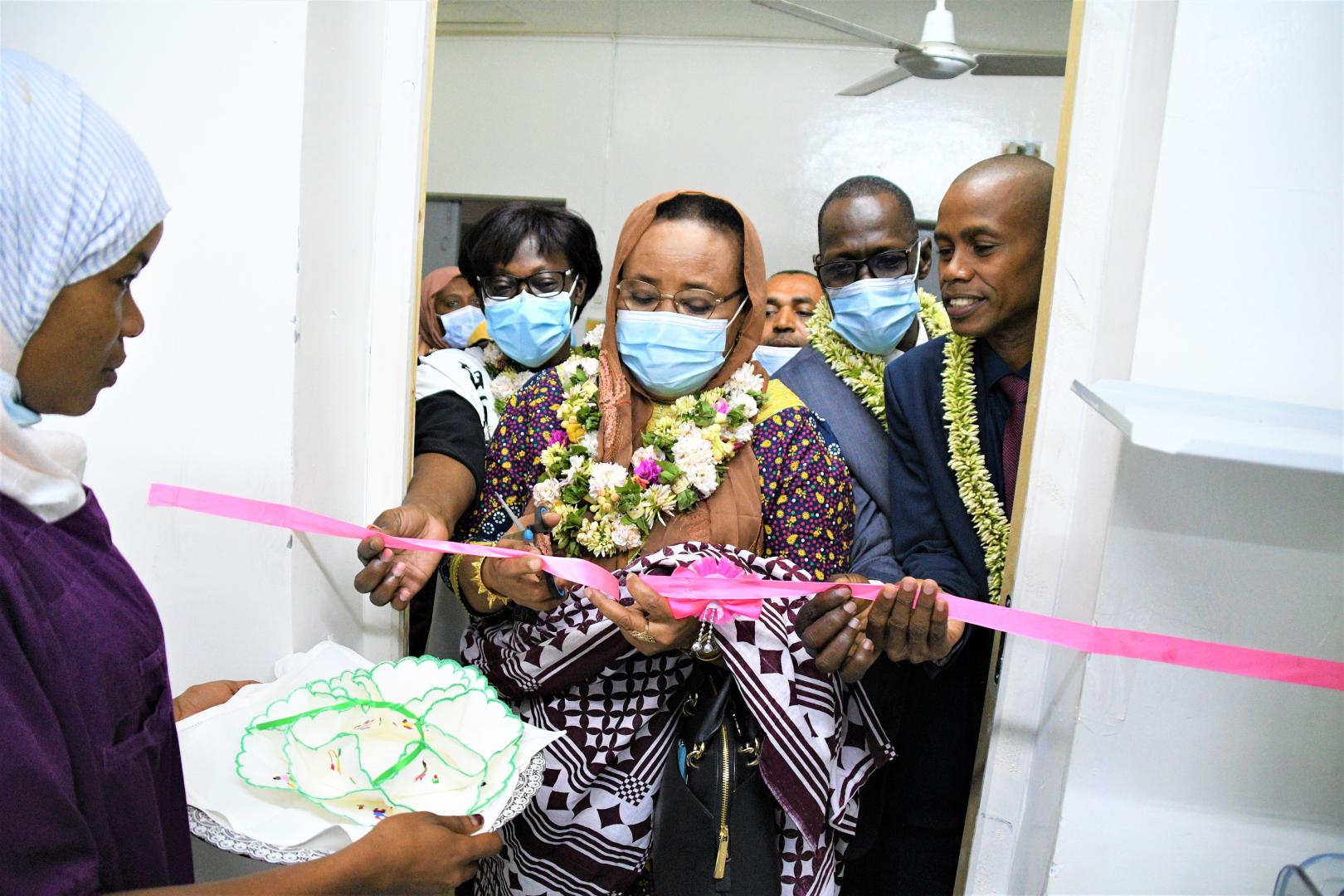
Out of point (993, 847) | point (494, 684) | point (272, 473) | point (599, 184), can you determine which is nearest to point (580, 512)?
point (494, 684)

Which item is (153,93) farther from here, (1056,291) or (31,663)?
(1056,291)

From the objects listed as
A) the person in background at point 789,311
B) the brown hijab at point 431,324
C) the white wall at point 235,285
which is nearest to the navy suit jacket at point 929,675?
the white wall at point 235,285

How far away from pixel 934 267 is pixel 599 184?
99.2 inches

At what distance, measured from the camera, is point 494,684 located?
2141 millimetres

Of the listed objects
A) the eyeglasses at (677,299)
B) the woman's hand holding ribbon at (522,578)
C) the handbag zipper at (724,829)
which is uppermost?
the eyeglasses at (677,299)

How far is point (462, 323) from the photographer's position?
369 centimetres

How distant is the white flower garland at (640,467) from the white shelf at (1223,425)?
79cm

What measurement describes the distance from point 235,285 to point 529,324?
106 centimetres

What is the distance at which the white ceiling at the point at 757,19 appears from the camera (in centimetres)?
598

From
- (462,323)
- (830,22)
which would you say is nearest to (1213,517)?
(462,323)

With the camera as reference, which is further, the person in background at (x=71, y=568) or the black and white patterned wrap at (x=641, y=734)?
the black and white patterned wrap at (x=641, y=734)

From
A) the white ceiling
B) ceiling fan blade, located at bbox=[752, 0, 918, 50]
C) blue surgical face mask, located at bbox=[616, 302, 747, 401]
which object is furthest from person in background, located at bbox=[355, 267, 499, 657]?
the white ceiling

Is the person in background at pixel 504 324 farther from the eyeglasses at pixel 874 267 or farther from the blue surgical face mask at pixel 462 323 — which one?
the eyeglasses at pixel 874 267

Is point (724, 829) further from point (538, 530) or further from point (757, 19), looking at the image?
point (757, 19)
